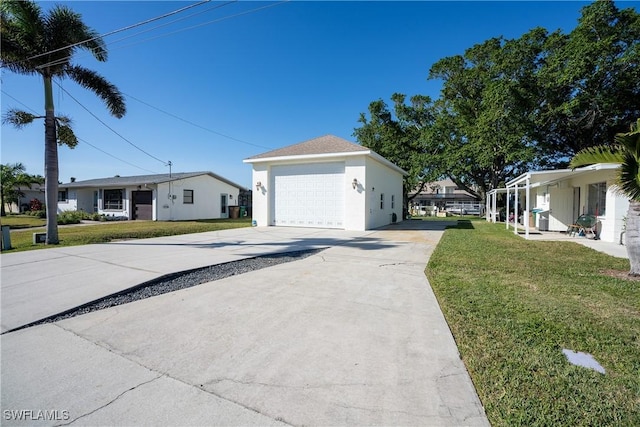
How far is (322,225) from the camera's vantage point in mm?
14891

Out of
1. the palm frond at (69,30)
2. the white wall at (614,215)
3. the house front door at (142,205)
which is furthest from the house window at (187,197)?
the white wall at (614,215)

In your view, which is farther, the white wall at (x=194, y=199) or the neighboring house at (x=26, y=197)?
the neighboring house at (x=26, y=197)

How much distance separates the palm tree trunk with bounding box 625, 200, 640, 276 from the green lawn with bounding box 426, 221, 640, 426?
1.91 ft

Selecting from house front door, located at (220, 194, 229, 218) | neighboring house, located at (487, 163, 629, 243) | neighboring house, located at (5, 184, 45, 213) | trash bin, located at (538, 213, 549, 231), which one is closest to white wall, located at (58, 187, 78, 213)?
neighboring house, located at (5, 184, 45, 213)

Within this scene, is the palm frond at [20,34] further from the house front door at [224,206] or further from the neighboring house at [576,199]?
the neighboring house at [576,199]

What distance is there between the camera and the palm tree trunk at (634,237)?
555 centimetres

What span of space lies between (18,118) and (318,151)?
37.1 ft

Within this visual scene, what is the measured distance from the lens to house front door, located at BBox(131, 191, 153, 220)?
21.7m

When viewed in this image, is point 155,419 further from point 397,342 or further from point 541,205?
point 541,205

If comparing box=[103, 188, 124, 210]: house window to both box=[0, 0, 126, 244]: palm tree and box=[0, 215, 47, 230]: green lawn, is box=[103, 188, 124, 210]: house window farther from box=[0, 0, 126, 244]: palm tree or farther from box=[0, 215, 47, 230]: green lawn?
box=[0, 0, 126, 244]: palm tree

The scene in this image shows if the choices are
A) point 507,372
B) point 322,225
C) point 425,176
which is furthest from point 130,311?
point 425,176

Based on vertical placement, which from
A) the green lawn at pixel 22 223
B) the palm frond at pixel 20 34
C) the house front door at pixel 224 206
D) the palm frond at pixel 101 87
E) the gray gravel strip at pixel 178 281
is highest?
the palm frond at pixel 20 34

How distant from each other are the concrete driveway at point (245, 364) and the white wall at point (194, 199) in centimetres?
Result: 1939

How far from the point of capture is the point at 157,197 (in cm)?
2106
